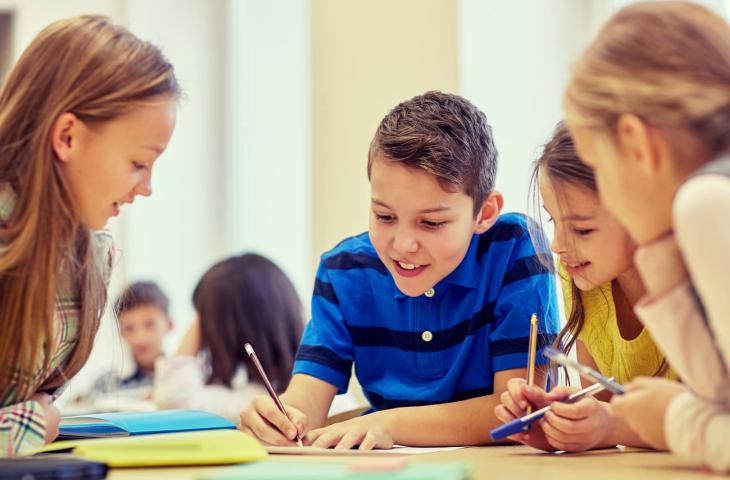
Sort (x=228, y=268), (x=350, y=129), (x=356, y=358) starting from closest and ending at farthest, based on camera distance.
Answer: (x=356, y=358) → (x=350, y=129) → (x=228, y=268)

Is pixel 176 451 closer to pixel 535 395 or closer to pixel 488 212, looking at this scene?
pixel 535 395

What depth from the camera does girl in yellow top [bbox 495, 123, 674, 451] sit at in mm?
1198

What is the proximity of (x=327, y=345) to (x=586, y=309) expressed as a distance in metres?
0.44

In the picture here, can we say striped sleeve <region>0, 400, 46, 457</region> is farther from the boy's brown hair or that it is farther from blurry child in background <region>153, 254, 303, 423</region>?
blurry child in background <region>153, 254, 303, 423</region>

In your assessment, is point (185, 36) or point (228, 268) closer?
point (228, 268)

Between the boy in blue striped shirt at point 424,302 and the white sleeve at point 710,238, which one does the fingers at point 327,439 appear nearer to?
the boy in blue striped shirt at point 424,302

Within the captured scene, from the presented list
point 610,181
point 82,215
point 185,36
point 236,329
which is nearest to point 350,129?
point 236,329

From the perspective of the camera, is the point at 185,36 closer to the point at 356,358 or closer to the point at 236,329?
the point at 236,329

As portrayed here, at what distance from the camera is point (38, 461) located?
40.1 inches

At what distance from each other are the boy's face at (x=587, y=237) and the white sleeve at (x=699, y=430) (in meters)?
0.39

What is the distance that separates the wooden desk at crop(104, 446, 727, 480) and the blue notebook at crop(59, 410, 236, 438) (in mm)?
219

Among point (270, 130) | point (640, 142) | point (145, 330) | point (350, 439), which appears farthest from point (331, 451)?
point (270, 130)

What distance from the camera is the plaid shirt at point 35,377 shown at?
1.17 metres

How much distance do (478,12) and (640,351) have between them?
3.55 ft
